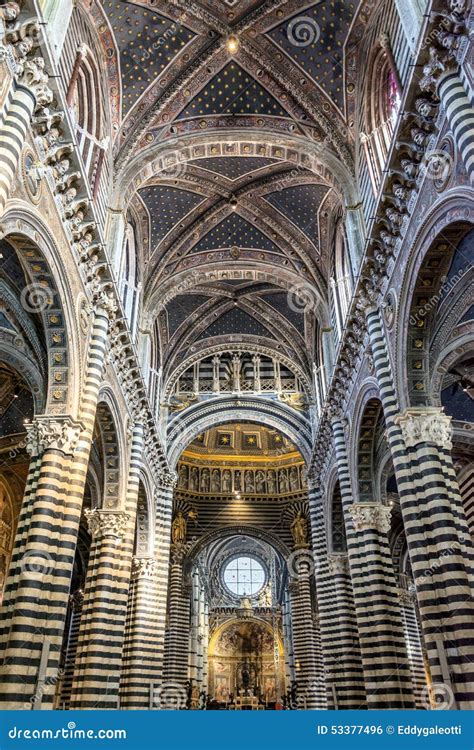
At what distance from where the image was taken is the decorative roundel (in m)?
48.0

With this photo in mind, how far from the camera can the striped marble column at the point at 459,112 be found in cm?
865

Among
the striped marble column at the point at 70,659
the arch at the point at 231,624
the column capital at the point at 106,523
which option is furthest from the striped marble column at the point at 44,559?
the arch at the point at 231,624

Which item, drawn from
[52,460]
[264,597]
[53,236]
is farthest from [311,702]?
[53,236]

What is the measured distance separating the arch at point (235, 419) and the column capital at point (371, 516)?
34.5 feet

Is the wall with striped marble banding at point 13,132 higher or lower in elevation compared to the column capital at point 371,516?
higher

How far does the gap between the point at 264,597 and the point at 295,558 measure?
44.6 ft

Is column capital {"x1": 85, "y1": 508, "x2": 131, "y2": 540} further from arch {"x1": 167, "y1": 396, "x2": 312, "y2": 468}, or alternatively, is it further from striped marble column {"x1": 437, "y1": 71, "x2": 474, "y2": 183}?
striped marble column {"x1": 437, "y1": 71, "x2": 474, "y2": 183}

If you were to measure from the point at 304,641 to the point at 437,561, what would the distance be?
26.2 m

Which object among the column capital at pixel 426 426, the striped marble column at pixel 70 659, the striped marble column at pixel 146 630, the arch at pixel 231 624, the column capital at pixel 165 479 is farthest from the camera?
the arch at pixel 231 624

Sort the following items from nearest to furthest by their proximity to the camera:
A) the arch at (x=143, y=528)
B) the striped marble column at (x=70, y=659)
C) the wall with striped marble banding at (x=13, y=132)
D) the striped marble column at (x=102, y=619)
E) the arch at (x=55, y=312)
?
the wall with striped marble banding at (x=13, y=132)
the arch at (x=55, y=312)
the striped marble column at (x=102, y=619)
the arch at (x=143, y=528)
the striped marble column at (x=70, y=659)

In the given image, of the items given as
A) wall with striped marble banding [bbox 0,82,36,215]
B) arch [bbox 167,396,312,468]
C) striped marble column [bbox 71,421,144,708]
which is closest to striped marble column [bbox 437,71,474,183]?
wall with striped marble banding [bbox 0,82,36,215]

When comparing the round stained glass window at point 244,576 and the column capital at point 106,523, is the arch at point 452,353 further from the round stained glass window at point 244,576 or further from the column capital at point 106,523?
the round stained glass window at point 244,576

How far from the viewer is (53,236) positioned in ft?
37.8

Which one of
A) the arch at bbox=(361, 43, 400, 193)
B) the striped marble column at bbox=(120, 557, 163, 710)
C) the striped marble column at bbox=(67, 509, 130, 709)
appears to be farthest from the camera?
the striped marble column at bbox=(120, 557, 163, 710)
